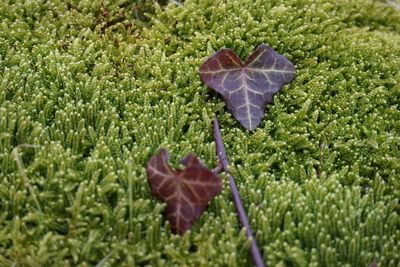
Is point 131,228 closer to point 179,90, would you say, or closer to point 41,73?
point 179,90

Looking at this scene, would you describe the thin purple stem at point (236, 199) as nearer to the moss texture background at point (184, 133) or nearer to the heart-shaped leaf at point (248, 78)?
the moss texture background at point (184, 133)

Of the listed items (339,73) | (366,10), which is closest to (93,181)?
(339,73)

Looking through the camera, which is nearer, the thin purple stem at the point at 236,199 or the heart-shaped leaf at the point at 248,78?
the thin purple stem at the point at 236,199

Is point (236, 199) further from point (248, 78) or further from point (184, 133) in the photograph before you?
point (248, 78)

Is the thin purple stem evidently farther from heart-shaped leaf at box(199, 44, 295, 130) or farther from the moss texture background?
heart-shaped leaf at box(199, 44, 295, 130)

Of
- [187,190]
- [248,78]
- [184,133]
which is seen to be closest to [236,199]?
[187,190]

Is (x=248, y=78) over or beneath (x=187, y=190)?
over

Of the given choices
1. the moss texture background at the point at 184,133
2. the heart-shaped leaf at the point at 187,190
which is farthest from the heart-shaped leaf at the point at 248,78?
the heart-shaped leaf at the point at 187,190
